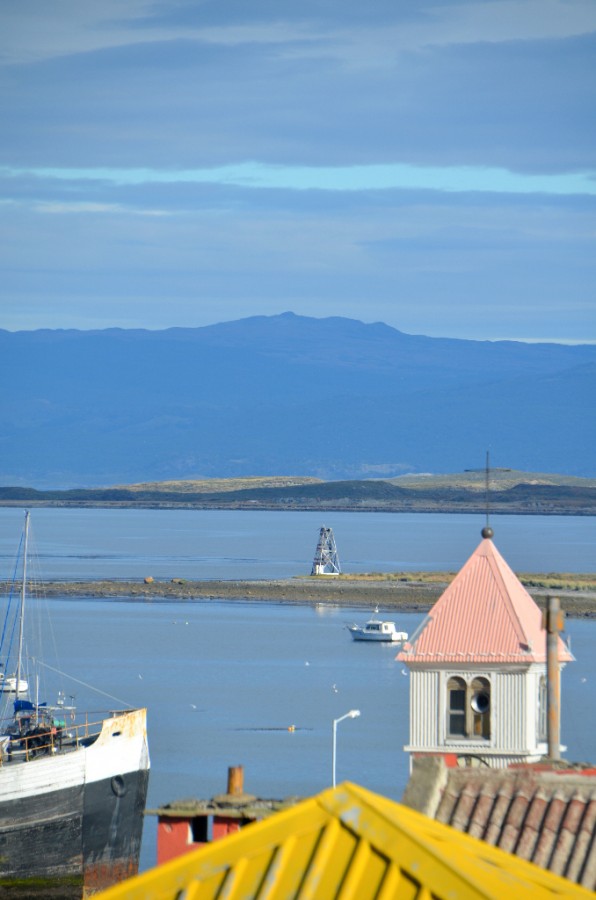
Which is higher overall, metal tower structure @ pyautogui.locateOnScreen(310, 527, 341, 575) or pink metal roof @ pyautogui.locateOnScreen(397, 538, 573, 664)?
metal tower structure @ pyautogui.locateOnScreen(310, 527, 341, 575)

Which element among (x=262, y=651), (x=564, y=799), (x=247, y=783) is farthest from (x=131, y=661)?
(x=564, y=799)

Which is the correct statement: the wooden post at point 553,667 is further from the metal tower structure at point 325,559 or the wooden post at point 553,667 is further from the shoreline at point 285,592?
the metal tower structure at point 325,559

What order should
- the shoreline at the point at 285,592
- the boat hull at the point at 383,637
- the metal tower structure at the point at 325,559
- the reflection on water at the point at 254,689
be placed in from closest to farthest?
the reflection on water at the point at 254,689 → the boat hull at the point at 383,637 → the shoreline at the point at 285,592 → the metal tower structure at the point at 325,559

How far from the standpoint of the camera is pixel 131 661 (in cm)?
8494

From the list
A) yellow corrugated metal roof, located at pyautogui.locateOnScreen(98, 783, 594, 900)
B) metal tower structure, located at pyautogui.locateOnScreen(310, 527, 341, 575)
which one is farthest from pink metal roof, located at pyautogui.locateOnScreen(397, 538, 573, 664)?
metal tower structure, located at pyautogui.locateOnScreen(310, 527, 341, 575)

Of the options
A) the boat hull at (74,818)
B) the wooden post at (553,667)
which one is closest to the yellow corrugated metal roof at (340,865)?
the wooden post at (553,667)

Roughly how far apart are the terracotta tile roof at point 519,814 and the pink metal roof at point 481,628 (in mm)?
11075

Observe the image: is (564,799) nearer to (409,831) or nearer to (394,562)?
(409,831)

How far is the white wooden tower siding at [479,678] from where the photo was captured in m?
21.0

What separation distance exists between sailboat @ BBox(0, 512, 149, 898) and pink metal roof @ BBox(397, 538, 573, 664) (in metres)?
19.1

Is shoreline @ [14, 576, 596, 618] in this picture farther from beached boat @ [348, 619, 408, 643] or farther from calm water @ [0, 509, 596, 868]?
beached boat @ [348, 619, 408, 643]

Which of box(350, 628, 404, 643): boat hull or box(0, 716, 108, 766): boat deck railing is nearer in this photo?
box(0, 716, 108, 766): boat deck railing

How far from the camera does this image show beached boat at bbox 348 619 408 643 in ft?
310

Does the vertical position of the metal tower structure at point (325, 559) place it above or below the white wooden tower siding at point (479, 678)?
above
